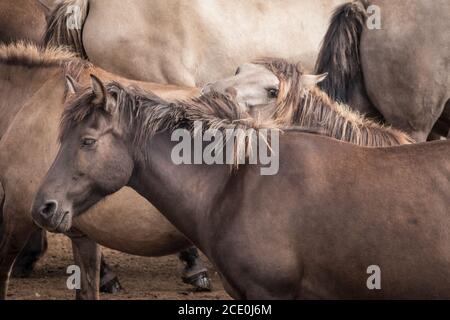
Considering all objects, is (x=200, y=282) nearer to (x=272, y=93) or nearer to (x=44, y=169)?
(x=44, y=169)

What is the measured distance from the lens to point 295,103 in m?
6.21

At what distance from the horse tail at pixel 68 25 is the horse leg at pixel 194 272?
1.65 metres

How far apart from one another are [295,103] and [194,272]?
6.66ft

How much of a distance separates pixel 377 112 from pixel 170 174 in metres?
2.79

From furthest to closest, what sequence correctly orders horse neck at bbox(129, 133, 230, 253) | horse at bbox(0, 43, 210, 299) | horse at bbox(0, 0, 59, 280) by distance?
horse at bbox(0, 0, 59, 280), horse at bbox(0, 43, 210, 299), horse neck at bbox(129, 133, 230, 253)

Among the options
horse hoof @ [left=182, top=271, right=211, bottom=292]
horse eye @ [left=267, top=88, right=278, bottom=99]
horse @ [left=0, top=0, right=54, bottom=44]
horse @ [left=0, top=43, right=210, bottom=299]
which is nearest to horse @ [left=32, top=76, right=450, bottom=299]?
horse @ [left=0, top=43, right=210, bottom=299]

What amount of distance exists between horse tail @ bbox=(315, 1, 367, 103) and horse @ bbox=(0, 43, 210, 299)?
1.45m

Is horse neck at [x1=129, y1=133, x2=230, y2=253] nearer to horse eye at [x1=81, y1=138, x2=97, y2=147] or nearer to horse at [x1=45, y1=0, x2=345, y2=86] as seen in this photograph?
horse eye at [x1=81, y1=138, x2=97, y2=147]

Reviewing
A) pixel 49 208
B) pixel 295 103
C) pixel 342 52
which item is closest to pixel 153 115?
pixel 49 208

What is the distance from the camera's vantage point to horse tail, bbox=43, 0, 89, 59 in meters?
8.29

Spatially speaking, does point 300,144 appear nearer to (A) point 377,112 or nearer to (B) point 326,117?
(B) point 326,117

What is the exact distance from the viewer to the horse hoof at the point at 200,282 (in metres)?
7.84

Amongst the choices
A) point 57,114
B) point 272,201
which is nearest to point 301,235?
point 272,201
